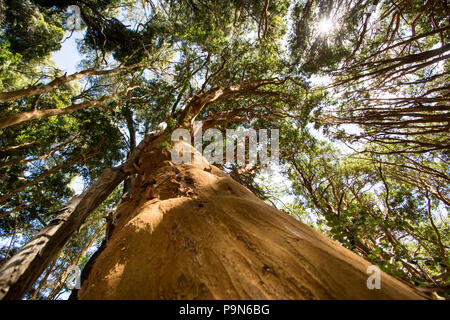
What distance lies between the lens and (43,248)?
1907 millimetres

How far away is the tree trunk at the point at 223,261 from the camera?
0.90 m

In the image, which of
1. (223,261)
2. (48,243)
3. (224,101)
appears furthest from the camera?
(224,101)

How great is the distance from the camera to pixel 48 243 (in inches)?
77.9

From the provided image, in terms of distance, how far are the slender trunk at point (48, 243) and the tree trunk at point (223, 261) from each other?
2.55 feet

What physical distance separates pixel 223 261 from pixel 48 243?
2096mm

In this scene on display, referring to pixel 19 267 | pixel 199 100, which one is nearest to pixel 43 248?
pixel 19 267

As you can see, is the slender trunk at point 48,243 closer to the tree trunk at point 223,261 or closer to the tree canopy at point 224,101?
the tree trunk at point 223,261

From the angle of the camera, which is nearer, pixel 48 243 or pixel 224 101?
pixel 48 243

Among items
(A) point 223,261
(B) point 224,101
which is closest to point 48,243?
(A) point 223,261

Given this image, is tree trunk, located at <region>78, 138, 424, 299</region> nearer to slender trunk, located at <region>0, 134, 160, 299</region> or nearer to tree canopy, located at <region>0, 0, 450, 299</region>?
slender trunk, located at <region>0, 134, 160, 299</region>

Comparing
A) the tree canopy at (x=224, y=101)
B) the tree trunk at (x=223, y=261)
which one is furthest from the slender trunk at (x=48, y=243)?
the tree canopy at (x=224, y=101)

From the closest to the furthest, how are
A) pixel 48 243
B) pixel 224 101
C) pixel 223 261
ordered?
pixel 223 261 → pixel 48 243 → pixel 224 101

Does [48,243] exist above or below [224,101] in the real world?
below

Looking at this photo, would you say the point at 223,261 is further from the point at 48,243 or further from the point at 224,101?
the point at 224,101
